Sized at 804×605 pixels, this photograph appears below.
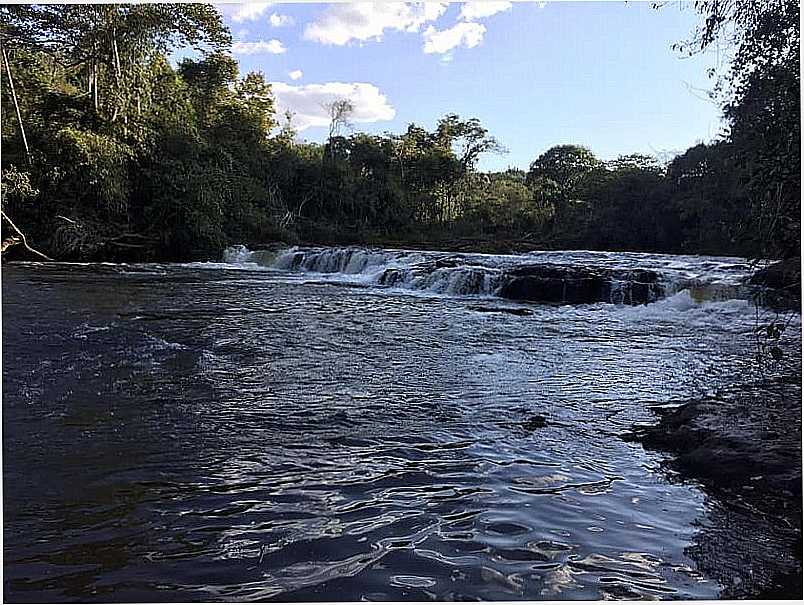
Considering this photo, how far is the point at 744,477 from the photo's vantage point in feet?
7.21

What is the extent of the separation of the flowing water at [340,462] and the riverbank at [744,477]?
77 millimetres

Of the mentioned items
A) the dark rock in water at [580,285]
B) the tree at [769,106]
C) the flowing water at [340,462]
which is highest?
the tree at [769,106]

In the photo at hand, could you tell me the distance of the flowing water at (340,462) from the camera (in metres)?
1.60

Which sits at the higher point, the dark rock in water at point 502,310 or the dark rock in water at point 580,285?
the dark rock in water at point 580,285

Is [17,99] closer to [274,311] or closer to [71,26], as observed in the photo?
[71,26]

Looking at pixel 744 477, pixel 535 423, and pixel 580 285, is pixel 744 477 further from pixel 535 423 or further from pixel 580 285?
pixel 580 285

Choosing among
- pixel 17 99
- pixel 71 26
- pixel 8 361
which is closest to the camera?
pixel 8 361

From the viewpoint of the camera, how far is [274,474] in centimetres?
221

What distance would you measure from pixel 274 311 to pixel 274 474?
172 inches

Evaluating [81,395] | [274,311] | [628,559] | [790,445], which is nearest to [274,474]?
[628,559]

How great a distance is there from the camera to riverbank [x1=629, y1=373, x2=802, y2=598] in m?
1.67

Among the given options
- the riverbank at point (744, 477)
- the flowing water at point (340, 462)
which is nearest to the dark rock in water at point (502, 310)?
the flowing water at point (340, 462)

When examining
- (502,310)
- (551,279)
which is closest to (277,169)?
(551,279)

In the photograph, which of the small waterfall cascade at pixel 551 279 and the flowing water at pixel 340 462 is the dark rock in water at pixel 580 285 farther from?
the flowing water at pixel 340 462
